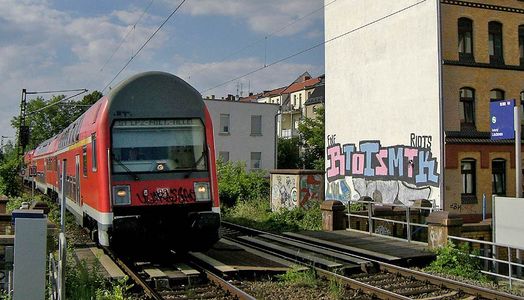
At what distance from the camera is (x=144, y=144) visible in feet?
34.6

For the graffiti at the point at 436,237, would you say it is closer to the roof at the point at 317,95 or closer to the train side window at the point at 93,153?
the train side window at the point at 93,153

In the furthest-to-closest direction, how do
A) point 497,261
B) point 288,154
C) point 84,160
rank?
point 288,154 < point 84,160 < point 497,261

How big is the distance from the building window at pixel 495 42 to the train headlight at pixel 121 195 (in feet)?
62.3

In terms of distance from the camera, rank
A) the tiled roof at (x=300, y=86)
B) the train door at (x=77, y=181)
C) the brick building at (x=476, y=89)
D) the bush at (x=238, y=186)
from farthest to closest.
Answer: the tiled roof at (x=300, y=86)
the bush at (x=238, y=186)
the brick building at (x=476, y=89)
the train door at (x=77, y=181)

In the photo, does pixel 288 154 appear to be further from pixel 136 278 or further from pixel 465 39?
pixel 136 278

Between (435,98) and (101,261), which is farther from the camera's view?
(435,98)

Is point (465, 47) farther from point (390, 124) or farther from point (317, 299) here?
point (317, 299)

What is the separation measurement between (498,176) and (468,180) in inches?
64.7

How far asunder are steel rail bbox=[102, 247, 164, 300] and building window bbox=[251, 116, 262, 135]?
110 feet

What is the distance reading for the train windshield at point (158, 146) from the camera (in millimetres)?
10445

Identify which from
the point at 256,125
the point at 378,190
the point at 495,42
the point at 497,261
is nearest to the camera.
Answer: the point at 497,261

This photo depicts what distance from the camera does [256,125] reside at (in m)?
46.0

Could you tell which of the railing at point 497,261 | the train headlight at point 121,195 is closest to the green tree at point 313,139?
the railing at point 497,261

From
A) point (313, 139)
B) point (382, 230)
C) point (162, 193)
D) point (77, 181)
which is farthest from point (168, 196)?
point (313, 139)
